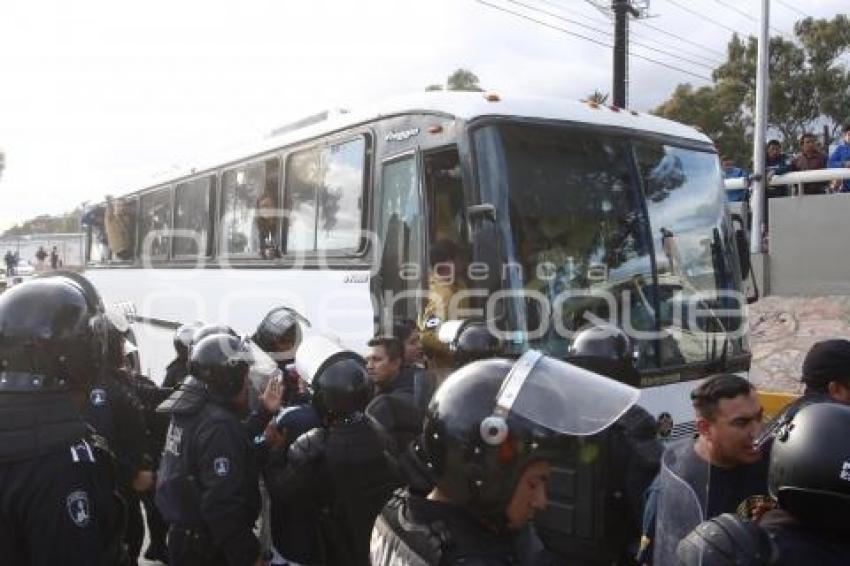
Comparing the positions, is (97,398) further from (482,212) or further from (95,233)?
(95,233)

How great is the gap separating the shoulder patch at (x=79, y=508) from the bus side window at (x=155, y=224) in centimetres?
910

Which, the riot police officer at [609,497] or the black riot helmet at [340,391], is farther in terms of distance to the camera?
the black riot helmet at [340,391]

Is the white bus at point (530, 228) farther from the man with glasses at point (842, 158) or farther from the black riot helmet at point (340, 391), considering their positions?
the man with glasses at point (842, 158)

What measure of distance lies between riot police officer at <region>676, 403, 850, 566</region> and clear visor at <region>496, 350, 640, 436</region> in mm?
362

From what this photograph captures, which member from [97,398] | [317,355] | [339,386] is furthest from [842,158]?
[97,398]

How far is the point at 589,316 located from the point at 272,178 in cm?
410

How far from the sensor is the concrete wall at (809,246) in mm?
11930

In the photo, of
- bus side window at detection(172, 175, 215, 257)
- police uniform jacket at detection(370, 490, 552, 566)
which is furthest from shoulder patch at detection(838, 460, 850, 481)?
bus side window at detection(172, 175, 215, 257)

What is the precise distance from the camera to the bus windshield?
532cm

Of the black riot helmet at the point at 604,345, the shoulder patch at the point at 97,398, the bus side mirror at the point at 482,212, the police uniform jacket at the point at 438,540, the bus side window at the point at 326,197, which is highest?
the bus side window at the point at 326,197

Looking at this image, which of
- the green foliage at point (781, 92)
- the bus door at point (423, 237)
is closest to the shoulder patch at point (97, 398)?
the bus door at point (423, 237)

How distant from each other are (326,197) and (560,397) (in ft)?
18.1

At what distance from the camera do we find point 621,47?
742 inches

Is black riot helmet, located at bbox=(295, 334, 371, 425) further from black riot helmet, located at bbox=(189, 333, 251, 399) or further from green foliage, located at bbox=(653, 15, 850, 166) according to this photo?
green foliage, located at bbox=(653, 15, 850, 166)
